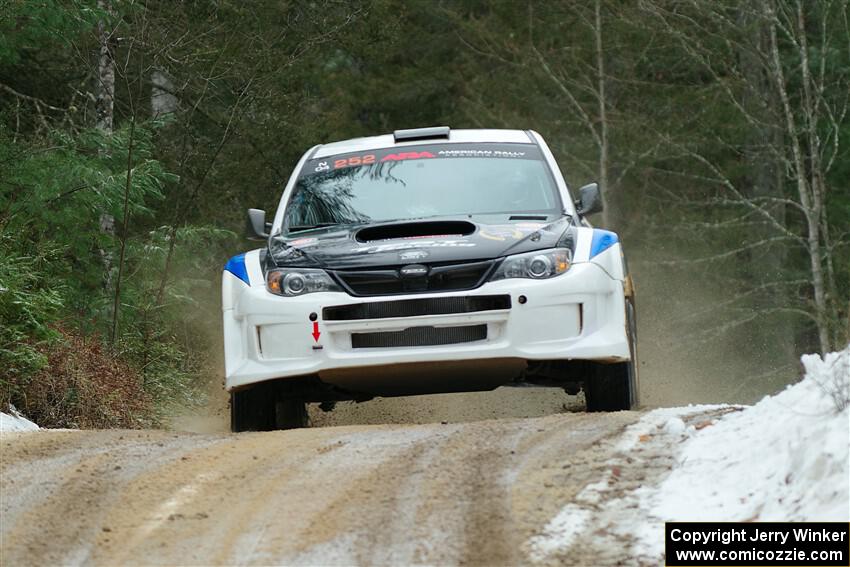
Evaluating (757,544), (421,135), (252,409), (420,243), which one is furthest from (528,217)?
(757,544)

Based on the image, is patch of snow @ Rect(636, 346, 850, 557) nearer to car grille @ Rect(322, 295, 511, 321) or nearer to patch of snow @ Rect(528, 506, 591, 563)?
patch of snow @ Rect(528, 506, 591, 563)

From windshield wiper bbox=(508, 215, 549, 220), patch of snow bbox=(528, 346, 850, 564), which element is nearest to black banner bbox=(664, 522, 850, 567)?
patch of snow bbox=(528, 346, 850, 564)

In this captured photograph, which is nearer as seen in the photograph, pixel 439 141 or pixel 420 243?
pixel 420 243

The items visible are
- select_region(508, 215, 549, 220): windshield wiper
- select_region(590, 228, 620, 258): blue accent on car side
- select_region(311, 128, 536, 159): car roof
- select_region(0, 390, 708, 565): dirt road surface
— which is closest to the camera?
select_region(0, 390, 708, 565): dirt road surface

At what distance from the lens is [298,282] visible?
8.17m

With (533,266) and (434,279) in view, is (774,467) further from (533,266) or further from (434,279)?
(434,279)

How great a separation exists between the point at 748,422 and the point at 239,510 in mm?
2079

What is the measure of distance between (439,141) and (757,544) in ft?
18.5

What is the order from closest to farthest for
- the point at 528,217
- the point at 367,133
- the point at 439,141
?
the point at 528,217
the point at 439,141
the point at 367,133

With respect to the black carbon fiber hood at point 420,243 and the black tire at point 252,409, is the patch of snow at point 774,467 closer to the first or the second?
the black carbon fiber hood at point 420,243

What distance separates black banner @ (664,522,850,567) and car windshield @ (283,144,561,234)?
14.0 feet

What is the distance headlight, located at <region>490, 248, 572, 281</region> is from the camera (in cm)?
798

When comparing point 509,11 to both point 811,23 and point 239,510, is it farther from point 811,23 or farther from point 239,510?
point 239,510

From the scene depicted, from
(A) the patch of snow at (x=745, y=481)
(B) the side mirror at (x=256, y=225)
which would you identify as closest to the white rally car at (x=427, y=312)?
(B) the side mirror at (x=256, y=225)
